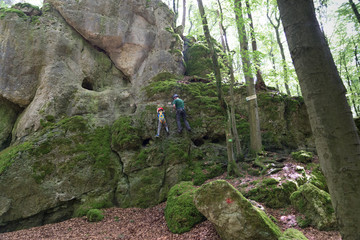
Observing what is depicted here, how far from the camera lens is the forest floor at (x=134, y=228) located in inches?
219

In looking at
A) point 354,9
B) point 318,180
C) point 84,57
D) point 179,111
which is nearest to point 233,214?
point 318,180

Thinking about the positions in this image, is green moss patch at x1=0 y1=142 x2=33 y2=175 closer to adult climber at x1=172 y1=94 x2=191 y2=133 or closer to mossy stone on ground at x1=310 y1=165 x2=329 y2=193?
adult climber at x1=172 y1=94 x2=191 y2=133

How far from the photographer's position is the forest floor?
18.3 feet

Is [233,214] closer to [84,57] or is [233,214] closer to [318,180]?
[318,180]

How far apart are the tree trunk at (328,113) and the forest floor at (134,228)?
13.4 ft

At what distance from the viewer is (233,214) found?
491cm

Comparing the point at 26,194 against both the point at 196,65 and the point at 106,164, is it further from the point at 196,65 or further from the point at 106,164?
the point at 196,65

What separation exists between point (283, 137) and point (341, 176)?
1048 centimetres

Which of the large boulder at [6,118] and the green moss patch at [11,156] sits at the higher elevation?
the large boulder at [6,118]

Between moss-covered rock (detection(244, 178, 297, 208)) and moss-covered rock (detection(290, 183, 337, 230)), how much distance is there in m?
0.41

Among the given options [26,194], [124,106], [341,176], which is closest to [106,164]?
[26,194]

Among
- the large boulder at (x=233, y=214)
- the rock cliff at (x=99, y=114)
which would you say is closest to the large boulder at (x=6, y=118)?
the rock cliff at (x=99, y=114)

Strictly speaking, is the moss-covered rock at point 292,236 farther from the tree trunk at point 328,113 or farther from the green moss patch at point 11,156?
the green moss patch at point 11,156

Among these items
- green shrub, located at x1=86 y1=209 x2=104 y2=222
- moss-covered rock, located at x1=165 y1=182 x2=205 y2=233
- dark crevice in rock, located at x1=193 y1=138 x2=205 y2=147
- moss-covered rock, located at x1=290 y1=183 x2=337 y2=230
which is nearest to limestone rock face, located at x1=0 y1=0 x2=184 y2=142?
dark crevice in rock, located at x1=193 y1=138 x2=205 y2=147
